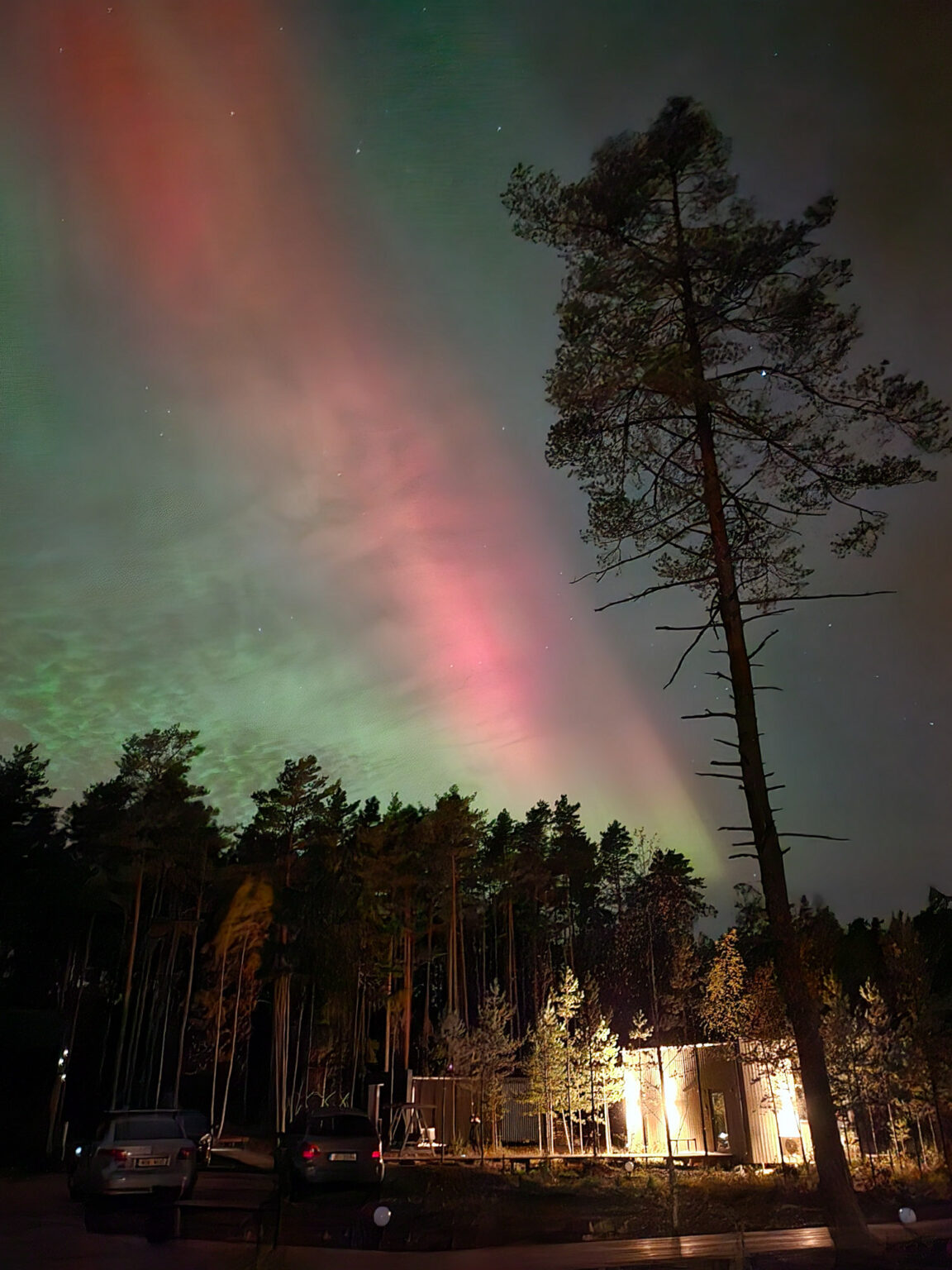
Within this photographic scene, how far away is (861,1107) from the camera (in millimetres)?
22719

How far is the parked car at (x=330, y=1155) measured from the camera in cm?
1363

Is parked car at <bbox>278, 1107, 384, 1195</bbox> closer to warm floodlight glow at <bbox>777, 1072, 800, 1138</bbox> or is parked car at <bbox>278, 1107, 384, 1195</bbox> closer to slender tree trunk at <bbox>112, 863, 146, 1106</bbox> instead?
warm floodlight glow at <bbox>777, 1072, 800, 1138</bbox>

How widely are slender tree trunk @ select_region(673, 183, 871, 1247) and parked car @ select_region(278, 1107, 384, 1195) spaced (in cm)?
719

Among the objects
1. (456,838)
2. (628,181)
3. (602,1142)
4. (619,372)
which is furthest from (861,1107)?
(456,838)

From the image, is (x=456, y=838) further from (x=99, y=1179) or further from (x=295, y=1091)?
(x=99, y=1179)

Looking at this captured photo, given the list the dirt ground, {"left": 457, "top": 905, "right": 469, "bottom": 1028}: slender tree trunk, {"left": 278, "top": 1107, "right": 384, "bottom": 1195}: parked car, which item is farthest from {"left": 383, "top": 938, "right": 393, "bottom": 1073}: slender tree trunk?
{"left": 278, "top": 1107, "right": 384, "bottom": 1195}: parked car

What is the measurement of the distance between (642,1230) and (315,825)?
3667 centimetres

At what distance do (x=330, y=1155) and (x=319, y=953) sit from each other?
94.2 feet

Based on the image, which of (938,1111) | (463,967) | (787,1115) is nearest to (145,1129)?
(938,1111)

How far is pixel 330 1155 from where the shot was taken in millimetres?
13734

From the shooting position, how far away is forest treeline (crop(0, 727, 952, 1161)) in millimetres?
30656

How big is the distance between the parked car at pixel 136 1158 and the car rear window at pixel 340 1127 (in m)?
2.14

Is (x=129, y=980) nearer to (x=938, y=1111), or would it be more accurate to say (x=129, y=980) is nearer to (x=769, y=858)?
(x=938, y=1111)

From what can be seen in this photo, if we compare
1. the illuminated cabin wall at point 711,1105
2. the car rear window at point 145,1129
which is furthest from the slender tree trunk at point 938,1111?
the car rear window at point 145,1129
